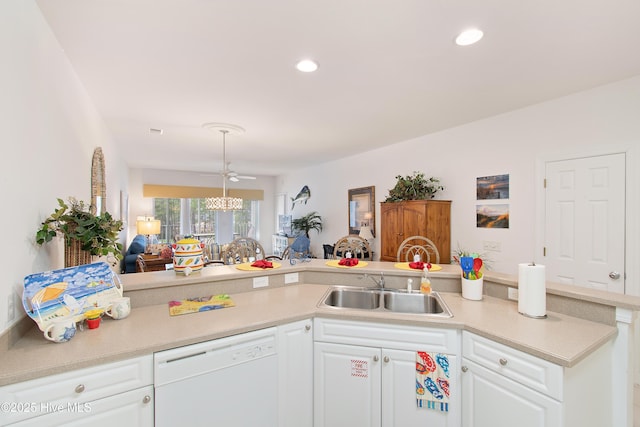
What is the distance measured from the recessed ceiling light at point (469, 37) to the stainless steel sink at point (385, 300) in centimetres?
170

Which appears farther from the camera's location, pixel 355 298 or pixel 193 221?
pixel 193 221

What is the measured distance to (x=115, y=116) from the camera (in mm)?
3189

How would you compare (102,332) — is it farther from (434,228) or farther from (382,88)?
(434,228)

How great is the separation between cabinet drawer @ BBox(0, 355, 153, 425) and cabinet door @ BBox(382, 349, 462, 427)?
121 centimetres

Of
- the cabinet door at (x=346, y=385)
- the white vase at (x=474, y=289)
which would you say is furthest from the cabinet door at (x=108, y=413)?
the white vase at (x=474, y=289)

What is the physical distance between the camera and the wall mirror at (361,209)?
5.02 m

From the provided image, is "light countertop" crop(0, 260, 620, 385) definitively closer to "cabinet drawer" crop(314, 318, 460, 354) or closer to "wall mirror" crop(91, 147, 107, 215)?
"cabinet drawer" crop(314, 318, 460, 354)

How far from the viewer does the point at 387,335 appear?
63.3 inches

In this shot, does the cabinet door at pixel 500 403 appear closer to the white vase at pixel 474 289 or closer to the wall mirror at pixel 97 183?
the white vase at pixel 474 289

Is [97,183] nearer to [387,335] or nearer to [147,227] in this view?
[387,335]

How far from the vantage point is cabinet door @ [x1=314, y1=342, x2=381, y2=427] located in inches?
63.7

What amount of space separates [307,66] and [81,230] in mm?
1788

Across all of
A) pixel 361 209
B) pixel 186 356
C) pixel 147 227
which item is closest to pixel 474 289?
pixel 186 356

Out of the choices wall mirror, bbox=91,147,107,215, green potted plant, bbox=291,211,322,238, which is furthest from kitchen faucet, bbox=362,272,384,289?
green potted plant, bbox=291,211,322,238
